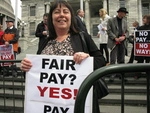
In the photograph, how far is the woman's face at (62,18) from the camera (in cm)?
296

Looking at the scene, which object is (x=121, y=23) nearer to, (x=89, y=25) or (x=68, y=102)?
(x=68, y=102)

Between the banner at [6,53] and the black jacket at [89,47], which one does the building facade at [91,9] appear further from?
the black jacket at [89,47]

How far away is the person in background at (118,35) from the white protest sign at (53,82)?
17.5 ft

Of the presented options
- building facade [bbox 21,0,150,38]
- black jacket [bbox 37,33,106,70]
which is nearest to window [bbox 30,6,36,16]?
building facade [bbox 21,0,150,38]

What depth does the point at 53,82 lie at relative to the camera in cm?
279

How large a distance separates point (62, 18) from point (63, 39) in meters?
0.23

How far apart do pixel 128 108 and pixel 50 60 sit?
11.3ft

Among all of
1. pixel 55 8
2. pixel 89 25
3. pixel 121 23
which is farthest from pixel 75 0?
pixel 55 8

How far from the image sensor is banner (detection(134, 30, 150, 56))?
8211 millimetres

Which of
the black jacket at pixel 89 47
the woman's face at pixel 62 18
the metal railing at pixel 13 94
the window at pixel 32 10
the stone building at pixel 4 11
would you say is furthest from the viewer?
the stone building at pixel 4 11

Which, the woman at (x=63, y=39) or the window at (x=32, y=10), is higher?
the window at (x=32, y=10)

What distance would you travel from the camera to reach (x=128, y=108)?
18.9 ft

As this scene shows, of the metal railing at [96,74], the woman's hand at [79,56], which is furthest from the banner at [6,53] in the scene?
the metal railing at [96,74]

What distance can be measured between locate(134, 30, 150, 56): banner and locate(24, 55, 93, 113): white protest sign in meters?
5.87
